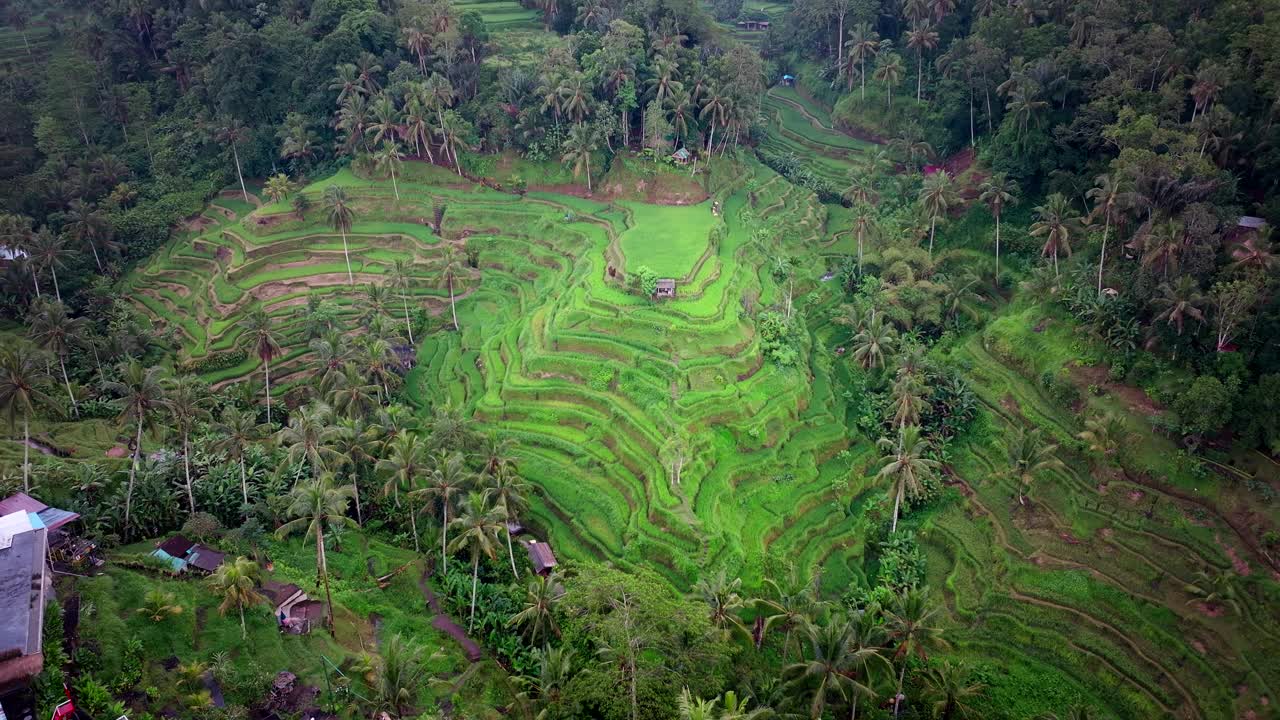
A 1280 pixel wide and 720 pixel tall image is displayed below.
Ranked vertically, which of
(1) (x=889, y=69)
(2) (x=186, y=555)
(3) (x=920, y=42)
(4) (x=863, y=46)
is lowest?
(2) (x=186, y=555)

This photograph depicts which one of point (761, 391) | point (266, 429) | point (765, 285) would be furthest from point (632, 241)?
point (266, 429)

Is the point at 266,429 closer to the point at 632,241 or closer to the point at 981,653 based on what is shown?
the point at 632,241

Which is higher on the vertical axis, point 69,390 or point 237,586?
point 237,586

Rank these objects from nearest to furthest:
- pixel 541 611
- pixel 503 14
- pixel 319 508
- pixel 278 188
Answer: pixel 319 508
pixel 541 611
pixel 278 188
pixel 503 14

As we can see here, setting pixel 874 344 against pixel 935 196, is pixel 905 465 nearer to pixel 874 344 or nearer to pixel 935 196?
pixel 874 344

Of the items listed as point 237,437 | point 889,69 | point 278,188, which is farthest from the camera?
point 889,69

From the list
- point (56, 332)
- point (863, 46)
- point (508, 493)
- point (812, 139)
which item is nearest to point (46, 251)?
point (56, 332)

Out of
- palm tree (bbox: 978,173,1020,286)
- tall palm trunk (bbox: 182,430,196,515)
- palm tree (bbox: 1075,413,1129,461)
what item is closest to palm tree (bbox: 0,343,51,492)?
tall palm trunk (bbox: 182,430,196,515)
